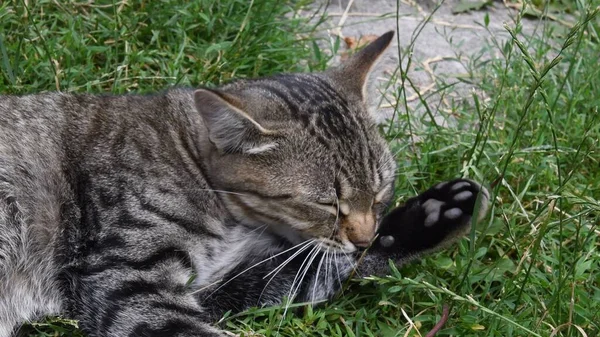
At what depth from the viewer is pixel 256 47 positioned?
16.2ft

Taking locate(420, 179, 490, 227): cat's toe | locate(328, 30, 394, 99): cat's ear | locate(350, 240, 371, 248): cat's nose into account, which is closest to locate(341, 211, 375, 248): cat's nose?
locate(350, 240, 371, 248): cat's nose

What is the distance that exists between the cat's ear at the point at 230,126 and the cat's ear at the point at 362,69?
1.97 feet

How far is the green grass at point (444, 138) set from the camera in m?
3.51

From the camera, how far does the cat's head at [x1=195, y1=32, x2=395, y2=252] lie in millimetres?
3504

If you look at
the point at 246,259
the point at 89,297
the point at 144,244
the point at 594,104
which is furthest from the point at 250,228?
the point at 594,104

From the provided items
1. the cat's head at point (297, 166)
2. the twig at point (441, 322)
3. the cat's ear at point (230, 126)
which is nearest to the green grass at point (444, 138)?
the twig at point (441, 322)

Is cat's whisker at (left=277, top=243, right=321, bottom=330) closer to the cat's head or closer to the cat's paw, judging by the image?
the cat's head

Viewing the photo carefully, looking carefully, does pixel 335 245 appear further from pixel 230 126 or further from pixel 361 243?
pixel 230 126

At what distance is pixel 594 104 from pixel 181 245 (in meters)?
2.61

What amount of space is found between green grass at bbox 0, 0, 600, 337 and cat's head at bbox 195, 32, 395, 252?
1.09ft

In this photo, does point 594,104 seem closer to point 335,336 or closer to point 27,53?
point 335,336

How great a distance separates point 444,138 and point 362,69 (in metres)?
0.85

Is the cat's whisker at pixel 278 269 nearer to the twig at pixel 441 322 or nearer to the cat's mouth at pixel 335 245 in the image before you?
the cat's mouth at pixel 335 245

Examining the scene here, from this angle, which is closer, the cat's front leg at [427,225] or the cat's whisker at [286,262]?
the cat's whisker at [286,262]
